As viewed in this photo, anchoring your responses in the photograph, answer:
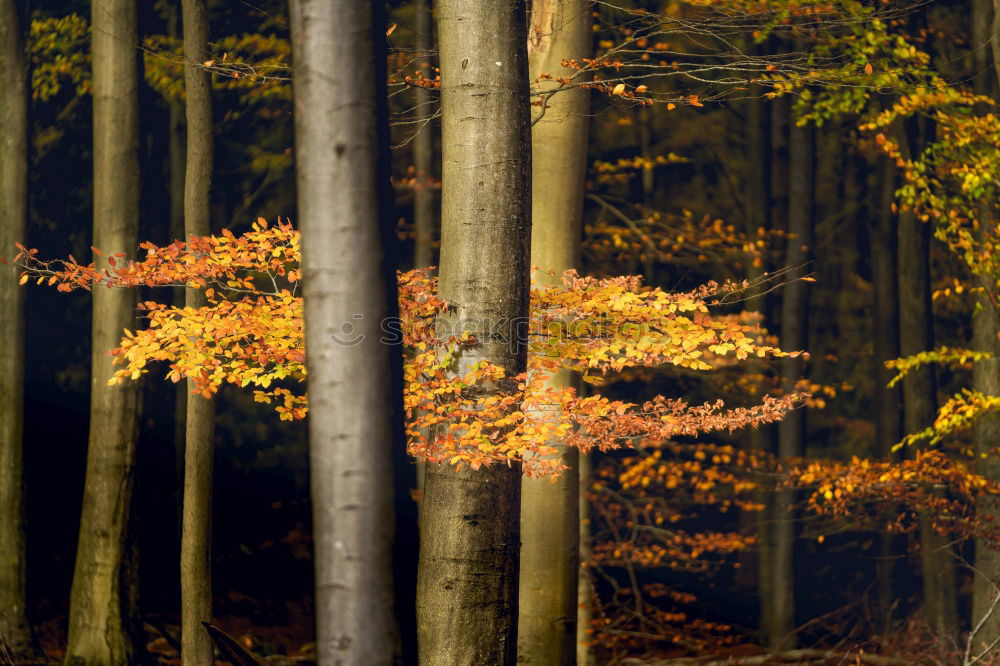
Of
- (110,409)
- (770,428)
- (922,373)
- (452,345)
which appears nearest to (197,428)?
(110,409)

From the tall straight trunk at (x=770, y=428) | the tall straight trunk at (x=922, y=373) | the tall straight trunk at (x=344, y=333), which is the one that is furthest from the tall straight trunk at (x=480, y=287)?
the tall straight trunk at (x=922, y=373)

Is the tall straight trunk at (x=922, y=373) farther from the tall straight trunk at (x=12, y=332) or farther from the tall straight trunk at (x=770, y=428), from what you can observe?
the tall straight trunk at (x=12, y=332)

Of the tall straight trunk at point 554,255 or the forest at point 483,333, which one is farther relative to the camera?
the tall straight trunk at point 554,255

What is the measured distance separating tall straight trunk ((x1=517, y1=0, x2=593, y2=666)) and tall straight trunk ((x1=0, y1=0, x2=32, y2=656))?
5.78m

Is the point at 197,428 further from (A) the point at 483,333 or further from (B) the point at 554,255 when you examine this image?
(A) the point at 483,333

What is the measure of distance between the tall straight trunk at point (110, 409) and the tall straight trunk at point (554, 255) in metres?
4.08

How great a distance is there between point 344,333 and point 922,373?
11.3 meters

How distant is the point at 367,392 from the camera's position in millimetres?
4969

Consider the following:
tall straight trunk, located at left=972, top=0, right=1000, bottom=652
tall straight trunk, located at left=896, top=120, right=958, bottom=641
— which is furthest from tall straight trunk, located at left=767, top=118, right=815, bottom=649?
tall straight trunk, located at left=972, top=0, right=1000, bottom=652

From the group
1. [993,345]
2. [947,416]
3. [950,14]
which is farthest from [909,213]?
[950,14]

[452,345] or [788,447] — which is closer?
[452,345]

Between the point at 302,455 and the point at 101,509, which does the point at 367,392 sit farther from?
the point at 302,455

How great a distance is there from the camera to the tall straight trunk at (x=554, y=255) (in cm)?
875

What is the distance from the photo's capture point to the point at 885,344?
15.3 m
